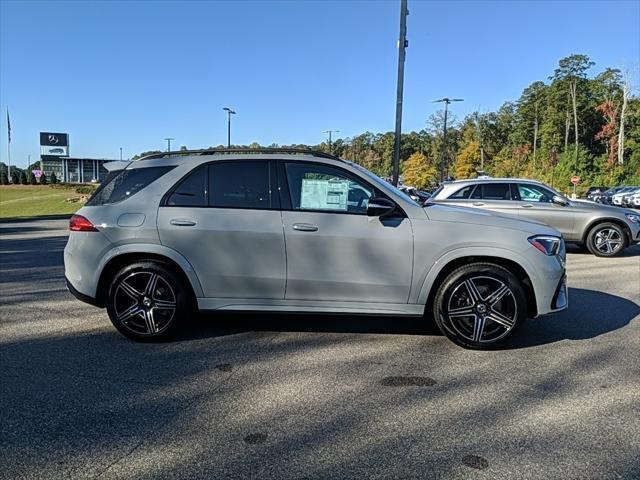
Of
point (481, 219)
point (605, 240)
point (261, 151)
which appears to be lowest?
point (605, 240)

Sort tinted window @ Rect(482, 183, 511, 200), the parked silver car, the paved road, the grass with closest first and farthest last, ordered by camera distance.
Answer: the paved road
the parked silver car
tinted window @ Rect(482, 183, 511, 200)
the grass

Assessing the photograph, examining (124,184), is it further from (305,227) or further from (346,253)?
(346,253)

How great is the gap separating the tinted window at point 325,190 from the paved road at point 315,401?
4.33 feet

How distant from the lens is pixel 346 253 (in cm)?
454

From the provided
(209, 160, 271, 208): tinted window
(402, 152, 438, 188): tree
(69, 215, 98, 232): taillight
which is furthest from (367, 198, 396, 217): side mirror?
(402, 152, 438, 188): tree

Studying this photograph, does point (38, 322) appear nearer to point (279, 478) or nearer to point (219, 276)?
point (219, 276)

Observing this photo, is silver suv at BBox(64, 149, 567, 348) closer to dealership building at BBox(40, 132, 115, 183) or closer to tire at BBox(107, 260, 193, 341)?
tire at BBox(107, 260, 193, 341)

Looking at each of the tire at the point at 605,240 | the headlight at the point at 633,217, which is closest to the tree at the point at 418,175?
the headlight at the point at 633,217

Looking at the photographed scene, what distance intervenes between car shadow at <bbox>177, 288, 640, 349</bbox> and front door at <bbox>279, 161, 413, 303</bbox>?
2.42 feet

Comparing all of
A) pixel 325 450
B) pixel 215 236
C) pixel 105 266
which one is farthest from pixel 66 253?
pixel 325 450

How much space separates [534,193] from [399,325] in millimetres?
7019

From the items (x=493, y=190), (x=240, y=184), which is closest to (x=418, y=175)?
(x=493, y=190)

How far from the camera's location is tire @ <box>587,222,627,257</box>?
10.7 m

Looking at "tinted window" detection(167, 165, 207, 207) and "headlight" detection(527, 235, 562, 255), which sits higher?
"tinted window" detection(167, 165, 207, 207)
